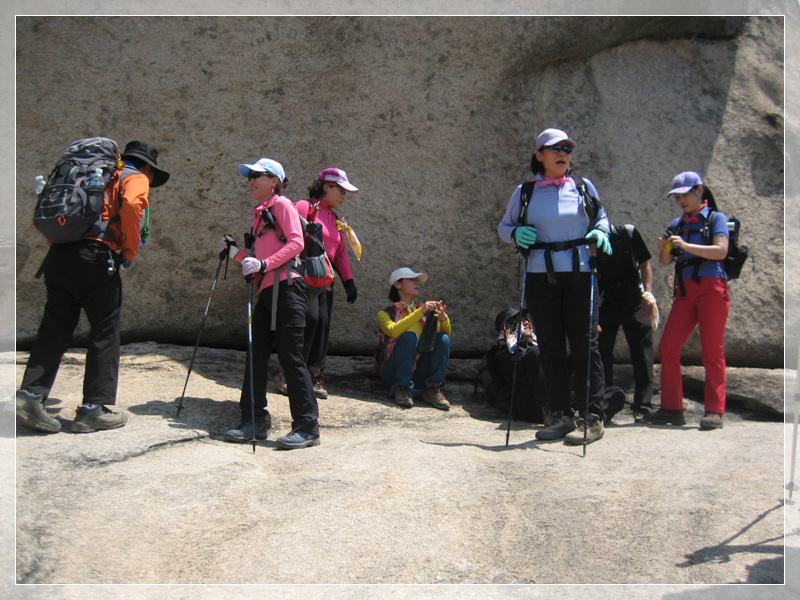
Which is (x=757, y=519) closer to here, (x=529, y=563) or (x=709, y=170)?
(x=529, y=563)

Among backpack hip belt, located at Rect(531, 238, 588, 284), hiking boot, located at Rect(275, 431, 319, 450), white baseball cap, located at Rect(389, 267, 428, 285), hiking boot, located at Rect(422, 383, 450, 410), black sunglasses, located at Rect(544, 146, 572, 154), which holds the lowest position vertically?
hiking boot, located at Rect(275, 431, 319, 450)

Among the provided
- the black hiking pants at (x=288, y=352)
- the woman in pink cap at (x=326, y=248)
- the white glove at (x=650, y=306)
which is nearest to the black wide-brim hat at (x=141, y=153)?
the black hiking pants at (x=288, y=352)

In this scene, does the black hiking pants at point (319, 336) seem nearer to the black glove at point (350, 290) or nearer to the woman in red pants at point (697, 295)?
Result: the black glove at point (350, 290)

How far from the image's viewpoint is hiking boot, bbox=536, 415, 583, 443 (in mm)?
5891

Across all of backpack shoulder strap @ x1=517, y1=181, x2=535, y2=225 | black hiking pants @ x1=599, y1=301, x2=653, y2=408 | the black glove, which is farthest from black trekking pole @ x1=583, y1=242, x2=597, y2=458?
the black glove

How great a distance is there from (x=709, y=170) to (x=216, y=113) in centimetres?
563

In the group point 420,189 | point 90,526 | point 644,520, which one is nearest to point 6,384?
point 90,526

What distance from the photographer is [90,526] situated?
4.05m

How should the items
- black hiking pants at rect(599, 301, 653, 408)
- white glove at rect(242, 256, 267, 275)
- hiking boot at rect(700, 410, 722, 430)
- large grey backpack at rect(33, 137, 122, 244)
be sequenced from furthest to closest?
black hiking pants at rect(599, 301, 653, 408)
hiking boot at rect(700, 410, 722, 430)
white glove at rect(242, 256, 267, 275)
large grey backpack at rect(33, 137, 122, 244)

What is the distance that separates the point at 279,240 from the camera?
5797 mm

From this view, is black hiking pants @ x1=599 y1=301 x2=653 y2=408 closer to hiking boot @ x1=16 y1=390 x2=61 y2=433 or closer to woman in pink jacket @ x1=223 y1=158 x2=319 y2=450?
woman in pink jacket @ x1=223 y1=158 x2=319 y2=450

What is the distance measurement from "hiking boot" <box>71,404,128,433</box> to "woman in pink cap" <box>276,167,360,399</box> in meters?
1.96

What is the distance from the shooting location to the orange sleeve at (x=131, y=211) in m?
5.37

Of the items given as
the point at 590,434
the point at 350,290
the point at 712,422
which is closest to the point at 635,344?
the point at 712,422
